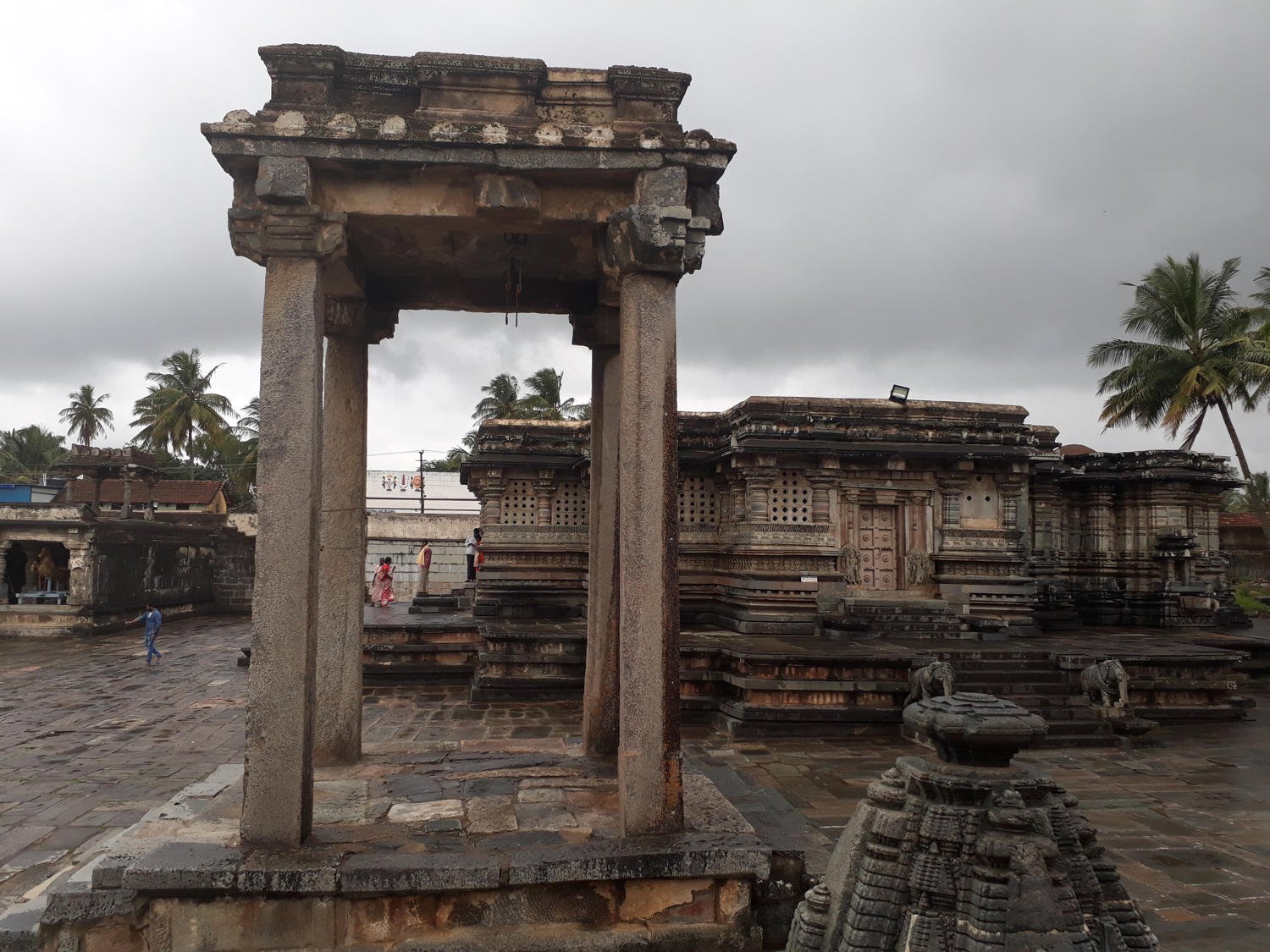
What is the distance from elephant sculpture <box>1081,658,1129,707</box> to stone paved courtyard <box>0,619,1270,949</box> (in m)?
0.66

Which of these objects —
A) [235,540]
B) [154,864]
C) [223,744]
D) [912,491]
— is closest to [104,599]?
[235,540]

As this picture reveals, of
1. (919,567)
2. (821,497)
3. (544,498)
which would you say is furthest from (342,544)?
(919,567)

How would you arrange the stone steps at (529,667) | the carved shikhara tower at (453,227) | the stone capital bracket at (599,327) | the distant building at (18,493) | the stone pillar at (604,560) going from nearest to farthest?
the carved shikhara tower at (453,227) < the stone pillar at (604,560) < the stone capital bracket at (599,327) < the stone steps at (529,667) < the distant building at (18,493)

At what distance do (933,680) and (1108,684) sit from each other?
2475mm

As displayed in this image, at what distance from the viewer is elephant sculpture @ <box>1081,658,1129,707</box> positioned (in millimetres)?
10133

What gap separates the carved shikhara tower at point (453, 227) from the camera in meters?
4.05

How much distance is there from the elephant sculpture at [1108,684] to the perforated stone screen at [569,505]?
883cm

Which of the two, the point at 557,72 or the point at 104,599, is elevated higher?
the point at 557,72

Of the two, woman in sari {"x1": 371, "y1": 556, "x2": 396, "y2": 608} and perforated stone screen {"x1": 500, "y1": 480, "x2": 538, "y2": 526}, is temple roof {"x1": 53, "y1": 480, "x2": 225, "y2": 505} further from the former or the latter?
perforated stone screen {"x1": 500, "y1": 480, "x2": 538, "y2": 526}

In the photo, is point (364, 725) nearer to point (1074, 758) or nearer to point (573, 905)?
point (573, 905)

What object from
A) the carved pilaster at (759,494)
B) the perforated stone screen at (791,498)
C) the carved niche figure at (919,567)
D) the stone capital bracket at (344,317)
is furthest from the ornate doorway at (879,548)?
the stone capital bracket at (344,317)

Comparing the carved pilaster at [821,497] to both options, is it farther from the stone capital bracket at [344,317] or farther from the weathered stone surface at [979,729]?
the weathered stone surface at [979,729]

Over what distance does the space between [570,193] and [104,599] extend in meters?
21.9

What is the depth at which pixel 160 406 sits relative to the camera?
40.7 metres
